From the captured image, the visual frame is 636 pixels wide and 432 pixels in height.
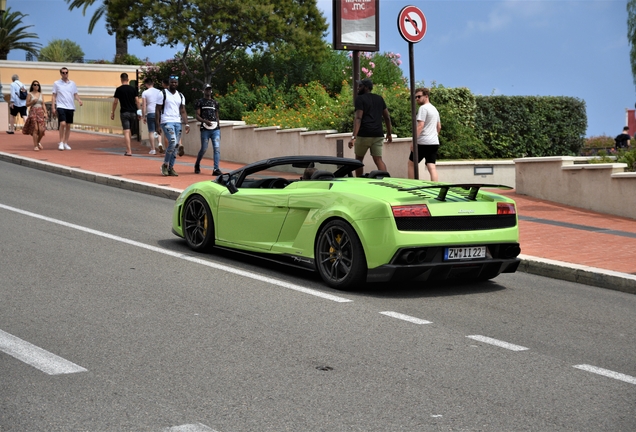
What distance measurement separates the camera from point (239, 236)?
9.73m

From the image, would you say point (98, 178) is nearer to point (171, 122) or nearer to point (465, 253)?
point (171, 122)

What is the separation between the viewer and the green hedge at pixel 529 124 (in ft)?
72.1

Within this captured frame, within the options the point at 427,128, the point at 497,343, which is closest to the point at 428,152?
the point at 427,128

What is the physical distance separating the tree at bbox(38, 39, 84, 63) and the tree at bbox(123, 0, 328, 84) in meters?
37.4

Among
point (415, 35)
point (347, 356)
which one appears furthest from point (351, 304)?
point (415, 35)

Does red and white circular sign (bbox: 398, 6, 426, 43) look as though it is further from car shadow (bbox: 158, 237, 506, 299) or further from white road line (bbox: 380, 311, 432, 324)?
white road line (bbox: 380, 311, 432, 324)

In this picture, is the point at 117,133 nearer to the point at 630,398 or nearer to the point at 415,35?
the point at 415,35

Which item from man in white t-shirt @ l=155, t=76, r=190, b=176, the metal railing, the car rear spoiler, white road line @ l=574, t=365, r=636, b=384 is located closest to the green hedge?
man in white t-shirt @ l=155, t=76, r=190, b=176

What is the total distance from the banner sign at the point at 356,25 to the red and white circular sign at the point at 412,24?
4.29 m

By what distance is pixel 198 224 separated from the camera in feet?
34.2

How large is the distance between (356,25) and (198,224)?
967 cm

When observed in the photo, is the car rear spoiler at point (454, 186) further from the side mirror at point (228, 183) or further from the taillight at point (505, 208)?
the side mirror at point (228, 183)

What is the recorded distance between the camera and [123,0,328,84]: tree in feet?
96.1

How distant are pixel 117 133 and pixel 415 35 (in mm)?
19464
